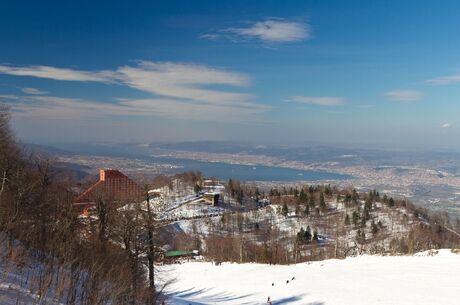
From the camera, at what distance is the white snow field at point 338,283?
856 inches

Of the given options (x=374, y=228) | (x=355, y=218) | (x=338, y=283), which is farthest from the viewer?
(x=355, y=218)

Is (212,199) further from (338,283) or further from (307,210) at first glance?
(338,283)

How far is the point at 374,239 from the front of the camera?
7712cm

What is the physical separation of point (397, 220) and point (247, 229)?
30.4 metres

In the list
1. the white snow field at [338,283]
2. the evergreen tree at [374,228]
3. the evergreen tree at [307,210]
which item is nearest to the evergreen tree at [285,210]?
the evergreen tree at [307,210]

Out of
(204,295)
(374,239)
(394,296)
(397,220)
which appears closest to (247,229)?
(374,239)

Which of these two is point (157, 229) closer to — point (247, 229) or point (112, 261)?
point (112, 261)

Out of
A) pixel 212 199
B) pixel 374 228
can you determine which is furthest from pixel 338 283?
pixel 212 199

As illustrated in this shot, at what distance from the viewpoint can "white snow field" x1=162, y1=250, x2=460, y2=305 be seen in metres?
21.8

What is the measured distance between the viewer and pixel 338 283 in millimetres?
25203

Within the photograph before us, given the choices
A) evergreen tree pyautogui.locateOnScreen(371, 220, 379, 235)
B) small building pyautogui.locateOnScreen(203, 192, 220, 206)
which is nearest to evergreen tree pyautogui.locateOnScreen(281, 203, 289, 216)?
small building pyautogui.locateOnScreen(203, 192, 220, 206)

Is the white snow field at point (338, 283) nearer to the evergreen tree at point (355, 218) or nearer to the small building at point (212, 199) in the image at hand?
the evergreen tree at point (355, 218)

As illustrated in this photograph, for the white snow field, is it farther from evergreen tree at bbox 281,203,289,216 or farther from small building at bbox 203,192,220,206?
small building at bbox 203,192,220,206

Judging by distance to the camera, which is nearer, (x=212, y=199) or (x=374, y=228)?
(x=374, y=228)
